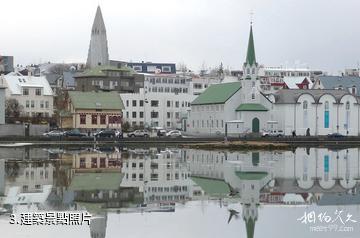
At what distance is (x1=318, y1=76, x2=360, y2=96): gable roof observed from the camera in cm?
10820

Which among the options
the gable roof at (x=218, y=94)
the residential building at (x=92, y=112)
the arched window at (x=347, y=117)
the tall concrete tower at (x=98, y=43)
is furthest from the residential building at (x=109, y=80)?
the arched window at (x=347, y=117)

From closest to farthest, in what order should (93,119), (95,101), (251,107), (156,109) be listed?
(93,119) < (95,101) < (251,107) < (156,109)

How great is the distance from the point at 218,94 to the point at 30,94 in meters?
26.1

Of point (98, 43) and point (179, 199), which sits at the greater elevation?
point (98, 43)

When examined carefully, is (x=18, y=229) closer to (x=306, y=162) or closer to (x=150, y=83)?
(x=306, y=162)

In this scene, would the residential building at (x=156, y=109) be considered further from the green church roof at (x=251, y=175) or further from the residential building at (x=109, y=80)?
the green church roof at (x=251, y=175)

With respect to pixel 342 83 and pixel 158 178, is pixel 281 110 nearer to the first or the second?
pixel 342 83

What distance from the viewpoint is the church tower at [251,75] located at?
91.2m

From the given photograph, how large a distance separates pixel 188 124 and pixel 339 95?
2325 cm

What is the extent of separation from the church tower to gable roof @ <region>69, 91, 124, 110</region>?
17.1m

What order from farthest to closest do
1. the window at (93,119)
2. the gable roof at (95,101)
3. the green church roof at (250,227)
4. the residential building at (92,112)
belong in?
the window at (93,119) < the gable roof at (95,101) < the residential building at (92,112) < the green church roof at (250,227)

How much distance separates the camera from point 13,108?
90000 mm

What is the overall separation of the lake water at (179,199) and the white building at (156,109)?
185 ft

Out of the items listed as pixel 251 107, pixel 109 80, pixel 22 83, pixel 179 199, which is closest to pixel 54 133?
pixel 22 83
